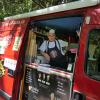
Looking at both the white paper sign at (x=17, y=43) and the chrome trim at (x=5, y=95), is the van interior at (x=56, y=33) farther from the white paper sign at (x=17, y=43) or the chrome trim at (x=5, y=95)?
the chrome trim at (x=5, y=95)

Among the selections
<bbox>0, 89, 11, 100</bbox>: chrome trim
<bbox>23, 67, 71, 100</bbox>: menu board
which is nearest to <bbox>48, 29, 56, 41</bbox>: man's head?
<bbox>23, 67, 71, 100</bbox>: menu board

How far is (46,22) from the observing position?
5773mm

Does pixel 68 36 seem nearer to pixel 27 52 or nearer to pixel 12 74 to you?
pixel 27 52

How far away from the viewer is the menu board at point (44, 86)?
476 cm

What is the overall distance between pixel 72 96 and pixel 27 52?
1.80 meters

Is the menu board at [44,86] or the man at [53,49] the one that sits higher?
the man at [53,49]

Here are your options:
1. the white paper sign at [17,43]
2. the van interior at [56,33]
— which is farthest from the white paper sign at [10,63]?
the van interior at [56,33]

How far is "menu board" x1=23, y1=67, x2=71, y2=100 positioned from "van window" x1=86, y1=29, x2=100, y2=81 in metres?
0.48

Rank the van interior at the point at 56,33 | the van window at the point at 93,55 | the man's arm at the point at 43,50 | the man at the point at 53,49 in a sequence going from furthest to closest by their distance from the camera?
the man's arm at the point at 43,50
the man at the point at 53,49
the van interior at the point at 56,33
the van window at the point at 93,55

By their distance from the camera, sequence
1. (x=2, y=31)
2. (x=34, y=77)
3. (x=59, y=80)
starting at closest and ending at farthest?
(x=59, y=80)
(x=34, y=77)
(x=2, y=31)

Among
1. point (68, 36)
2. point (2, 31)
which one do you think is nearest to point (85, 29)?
point (68, 36)

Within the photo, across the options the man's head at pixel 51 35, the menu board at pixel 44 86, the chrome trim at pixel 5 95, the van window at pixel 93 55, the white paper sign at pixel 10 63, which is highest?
the man's head at pixel 51 35

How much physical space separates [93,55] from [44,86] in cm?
126

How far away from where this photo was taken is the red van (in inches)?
168
